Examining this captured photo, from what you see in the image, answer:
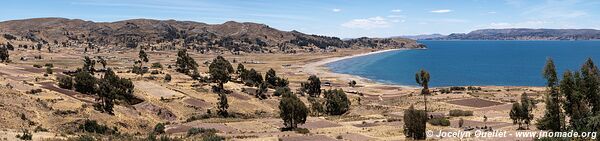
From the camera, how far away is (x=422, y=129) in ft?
149

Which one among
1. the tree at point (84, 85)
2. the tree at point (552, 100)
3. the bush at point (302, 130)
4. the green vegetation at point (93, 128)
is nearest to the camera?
the tree at point (552, 100)

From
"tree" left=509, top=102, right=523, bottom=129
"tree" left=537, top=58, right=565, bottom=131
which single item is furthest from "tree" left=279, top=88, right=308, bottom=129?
"tree" left=537, top=58, right=565, bottom=131

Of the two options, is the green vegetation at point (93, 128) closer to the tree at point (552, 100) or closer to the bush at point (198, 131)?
the bush at point (198, 131)

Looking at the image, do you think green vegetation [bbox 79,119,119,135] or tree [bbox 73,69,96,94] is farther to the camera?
tree [bbox 73,69,96,94]

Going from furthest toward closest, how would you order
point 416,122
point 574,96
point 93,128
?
point 93,128 < point 416,122 < point 574,96

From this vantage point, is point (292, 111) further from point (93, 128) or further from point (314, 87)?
point (314, 87)

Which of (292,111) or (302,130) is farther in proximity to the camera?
(292,111)

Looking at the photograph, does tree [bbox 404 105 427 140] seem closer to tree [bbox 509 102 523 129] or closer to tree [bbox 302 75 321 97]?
tree [bbox 509 102 523 129]

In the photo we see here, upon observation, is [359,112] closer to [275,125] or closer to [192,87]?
[275,125]

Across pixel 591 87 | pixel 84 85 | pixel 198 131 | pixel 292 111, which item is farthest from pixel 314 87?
pixel 591 87

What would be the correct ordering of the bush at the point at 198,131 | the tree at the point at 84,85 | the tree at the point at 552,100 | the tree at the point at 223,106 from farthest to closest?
the tree at the point at 84,85 < the tree at the point at 223,106 < the bush at the point at 198,131 < the tree at the point at 552,100

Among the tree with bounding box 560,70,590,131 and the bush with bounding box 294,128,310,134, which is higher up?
the tree with bounding box 560,70,590,131

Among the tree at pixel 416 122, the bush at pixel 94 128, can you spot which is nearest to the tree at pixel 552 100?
the tree at pixel 416 122

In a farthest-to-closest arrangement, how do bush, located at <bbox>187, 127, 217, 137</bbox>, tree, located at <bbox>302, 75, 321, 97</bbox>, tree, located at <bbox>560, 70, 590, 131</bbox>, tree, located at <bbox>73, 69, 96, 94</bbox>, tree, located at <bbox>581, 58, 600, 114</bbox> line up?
tree, located at <bbox>302, 75, 321, 97</bbox>
tree, located at <bbox>73, 69, 96, 94</bbox>
bush, located at <bbox>187, 127, 217, 137</bbox>
tree, located at <bbox>581, 58, 600, 114</bbox>
tree, located at <bbox>560, 70, 590, 131</bbox>
